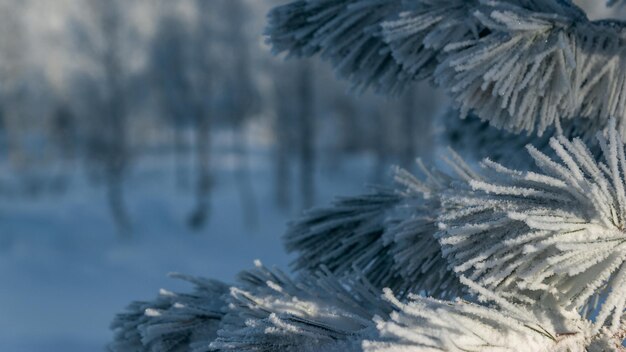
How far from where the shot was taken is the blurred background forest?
16188 mm

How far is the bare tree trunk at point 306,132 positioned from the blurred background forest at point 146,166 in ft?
0.18

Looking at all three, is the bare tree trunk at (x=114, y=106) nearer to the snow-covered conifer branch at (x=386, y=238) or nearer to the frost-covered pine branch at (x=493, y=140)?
the frost-covered pine branch at (x=493, y=140)

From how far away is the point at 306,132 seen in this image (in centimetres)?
2225

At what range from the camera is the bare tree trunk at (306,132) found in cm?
2178

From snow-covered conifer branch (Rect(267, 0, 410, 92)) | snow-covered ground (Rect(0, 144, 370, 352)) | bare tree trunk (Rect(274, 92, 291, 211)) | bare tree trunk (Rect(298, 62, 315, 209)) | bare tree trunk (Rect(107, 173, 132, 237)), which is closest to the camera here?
snow-covered conifer branch (Rect(267, 0, 410, 92))

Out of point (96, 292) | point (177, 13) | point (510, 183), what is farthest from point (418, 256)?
point (177, 13)

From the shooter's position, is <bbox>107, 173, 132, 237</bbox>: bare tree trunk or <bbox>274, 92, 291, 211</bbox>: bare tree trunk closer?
<bbox>107, 173, 132, 237</bbox>: bare tree trunk

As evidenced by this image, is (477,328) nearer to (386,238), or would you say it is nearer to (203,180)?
(386,238)

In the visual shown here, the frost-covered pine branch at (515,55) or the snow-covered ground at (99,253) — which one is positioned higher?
the snow-covered ground at (99,253)

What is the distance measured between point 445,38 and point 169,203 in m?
22.4

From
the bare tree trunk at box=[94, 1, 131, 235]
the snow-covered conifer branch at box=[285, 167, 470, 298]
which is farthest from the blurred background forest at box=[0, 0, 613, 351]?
the snow-covered conifer branch at box=[285, 167, 470, 298]

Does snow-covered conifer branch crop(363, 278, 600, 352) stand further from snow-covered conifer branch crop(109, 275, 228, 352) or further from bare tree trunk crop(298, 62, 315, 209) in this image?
bare tree trunk crop(298, 62, 315, 209)

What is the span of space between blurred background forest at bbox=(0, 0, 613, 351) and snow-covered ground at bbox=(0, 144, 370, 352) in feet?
0.20

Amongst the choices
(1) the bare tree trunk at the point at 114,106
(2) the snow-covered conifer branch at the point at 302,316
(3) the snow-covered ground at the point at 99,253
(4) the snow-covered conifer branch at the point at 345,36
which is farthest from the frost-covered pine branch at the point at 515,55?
(1) the bare tree trunk at the point at 114,106
